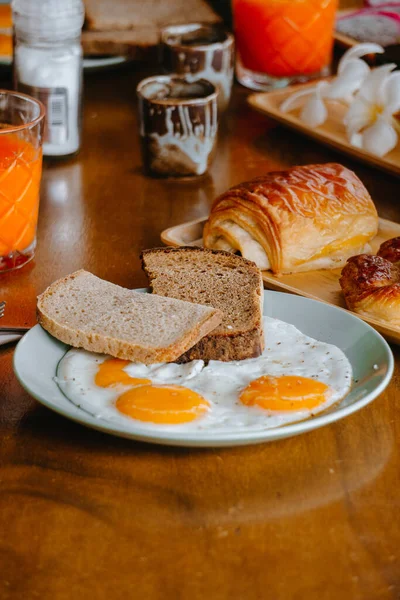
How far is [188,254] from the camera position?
4.51 feet

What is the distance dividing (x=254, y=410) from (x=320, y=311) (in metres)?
0.28

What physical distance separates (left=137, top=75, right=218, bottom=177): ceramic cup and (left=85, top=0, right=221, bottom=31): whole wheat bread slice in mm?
587

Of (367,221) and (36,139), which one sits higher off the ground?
(36,139)

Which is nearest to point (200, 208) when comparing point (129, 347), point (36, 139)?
point (36, 139)

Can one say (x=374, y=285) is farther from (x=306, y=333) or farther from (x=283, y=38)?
(x=283, y=38)

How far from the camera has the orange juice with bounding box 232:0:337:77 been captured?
2367 millimetres

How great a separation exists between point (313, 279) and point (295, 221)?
0.10m

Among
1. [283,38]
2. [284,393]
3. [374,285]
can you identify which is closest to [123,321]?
[284,393]

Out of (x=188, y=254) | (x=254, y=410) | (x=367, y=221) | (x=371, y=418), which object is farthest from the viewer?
(x=367, y=221)

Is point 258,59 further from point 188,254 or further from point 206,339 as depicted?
point 206,339

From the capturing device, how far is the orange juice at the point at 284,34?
7.77 ft

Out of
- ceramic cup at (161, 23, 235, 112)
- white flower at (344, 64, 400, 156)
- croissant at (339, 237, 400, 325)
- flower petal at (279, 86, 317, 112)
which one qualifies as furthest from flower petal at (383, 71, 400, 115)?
croissant at (339, 237, 400, 325)

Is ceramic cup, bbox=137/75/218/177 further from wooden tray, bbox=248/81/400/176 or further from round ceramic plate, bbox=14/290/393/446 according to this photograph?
round ceramic plate, bbox=14/290/393/446

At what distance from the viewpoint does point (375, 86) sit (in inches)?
77.4
